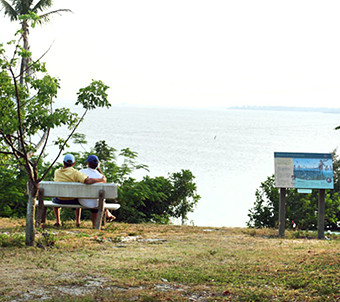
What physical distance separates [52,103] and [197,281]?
3.09m

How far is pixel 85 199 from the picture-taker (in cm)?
927

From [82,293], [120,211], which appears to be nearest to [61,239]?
[82,293]

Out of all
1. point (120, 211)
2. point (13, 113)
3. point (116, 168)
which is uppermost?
point (13, 113)

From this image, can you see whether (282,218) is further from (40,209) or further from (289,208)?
(40,209)

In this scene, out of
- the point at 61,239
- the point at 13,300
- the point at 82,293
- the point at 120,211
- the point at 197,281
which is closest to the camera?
the point at 13,300

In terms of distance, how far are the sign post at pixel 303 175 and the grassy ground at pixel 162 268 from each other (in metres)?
1.13

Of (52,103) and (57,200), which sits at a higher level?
(52,103)

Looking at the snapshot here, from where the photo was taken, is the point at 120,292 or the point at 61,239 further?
the point at 61,239

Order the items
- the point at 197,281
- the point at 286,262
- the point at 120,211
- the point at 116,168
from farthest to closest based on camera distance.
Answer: the point at 116,168 < the point at 120,211 < the point at 286,262 < the point at 197,281

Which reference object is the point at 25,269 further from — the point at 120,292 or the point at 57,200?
the point at 57,200

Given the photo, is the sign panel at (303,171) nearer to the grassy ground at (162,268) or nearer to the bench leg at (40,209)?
the grassy ground at (162,268)

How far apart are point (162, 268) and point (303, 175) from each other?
4.54m

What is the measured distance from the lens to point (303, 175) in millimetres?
9820

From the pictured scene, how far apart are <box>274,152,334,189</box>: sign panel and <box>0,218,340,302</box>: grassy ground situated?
1307 millimetres
